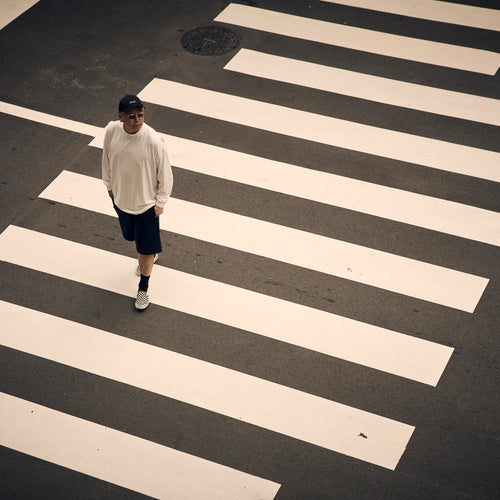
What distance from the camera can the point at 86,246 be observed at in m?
7.57

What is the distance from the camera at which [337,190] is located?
8102 mm

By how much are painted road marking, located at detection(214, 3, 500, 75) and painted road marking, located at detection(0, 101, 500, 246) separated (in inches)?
101

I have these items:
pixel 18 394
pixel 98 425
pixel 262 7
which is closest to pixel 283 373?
pixel 98 425

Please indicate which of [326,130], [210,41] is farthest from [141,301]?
[210,41]

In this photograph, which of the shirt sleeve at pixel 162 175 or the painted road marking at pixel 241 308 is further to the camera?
the painted road marking at pixel 241 308

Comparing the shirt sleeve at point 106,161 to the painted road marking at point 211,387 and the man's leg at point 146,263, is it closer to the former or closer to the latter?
the man's leg at point 146,263

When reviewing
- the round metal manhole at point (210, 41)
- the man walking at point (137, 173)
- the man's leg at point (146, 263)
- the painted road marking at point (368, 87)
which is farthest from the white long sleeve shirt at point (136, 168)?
the round metal manhole at point (210, 41)

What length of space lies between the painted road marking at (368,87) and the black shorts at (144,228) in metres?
3.71

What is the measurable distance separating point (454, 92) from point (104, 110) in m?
4.30

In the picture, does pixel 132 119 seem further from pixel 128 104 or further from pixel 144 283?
pixel 144 283

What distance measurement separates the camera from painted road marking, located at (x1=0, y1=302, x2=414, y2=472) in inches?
238

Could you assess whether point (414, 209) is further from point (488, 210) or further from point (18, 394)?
point (18, 394)

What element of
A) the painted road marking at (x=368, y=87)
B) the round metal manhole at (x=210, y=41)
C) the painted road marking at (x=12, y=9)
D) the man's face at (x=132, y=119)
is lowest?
the painted road marking at (x=368, y=87)

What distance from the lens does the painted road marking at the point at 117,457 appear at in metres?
5.76
